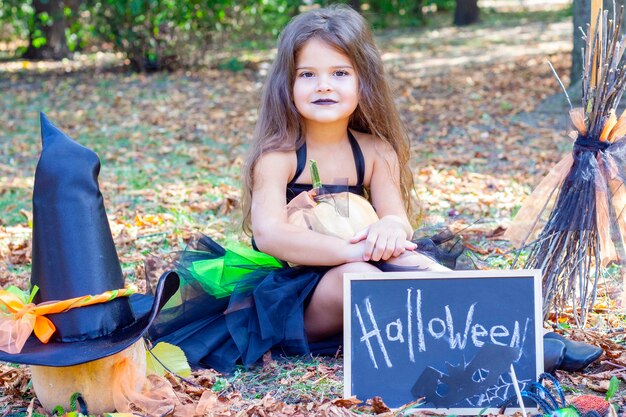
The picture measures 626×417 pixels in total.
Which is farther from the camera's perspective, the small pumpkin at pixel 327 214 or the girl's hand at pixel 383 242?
the small pumpkin at pixel 327 214

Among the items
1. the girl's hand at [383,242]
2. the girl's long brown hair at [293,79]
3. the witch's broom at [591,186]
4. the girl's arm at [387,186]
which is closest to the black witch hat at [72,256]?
the girl's hand at [383,242]

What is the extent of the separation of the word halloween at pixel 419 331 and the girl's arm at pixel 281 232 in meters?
0.37

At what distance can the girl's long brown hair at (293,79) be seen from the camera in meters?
3.04

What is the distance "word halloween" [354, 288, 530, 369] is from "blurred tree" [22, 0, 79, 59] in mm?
9305

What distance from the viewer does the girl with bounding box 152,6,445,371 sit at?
283 cm

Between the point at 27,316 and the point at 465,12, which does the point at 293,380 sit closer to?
the point at 27,316

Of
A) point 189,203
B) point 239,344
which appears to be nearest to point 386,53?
point 189,203

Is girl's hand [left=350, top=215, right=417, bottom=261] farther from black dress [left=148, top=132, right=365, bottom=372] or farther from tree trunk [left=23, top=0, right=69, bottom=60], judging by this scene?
tree trunk [left=23, top=0, right=69, bottom=60]

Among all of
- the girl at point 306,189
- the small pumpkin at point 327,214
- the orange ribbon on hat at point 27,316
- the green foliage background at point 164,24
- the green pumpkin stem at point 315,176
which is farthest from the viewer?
the green foliage background at point 164,24

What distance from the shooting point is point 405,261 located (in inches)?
109

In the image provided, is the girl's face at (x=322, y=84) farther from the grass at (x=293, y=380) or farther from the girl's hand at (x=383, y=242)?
the grass at (x=293, y=380)

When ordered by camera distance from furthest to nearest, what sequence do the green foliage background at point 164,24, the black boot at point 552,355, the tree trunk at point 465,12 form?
the tree trunk at point 465,12 < the green foliage background at point 164,24 < the black boot at point 552,355

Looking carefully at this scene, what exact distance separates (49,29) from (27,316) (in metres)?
10.00

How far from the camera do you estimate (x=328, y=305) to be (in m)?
2.86
